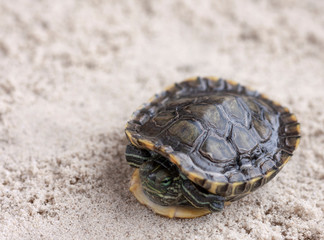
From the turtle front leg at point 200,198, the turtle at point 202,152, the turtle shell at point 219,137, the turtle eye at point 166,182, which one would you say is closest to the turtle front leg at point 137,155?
the turtle at point 202,152

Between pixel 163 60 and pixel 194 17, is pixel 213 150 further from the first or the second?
pixel 194 17

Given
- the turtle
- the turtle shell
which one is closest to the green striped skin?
the turtle

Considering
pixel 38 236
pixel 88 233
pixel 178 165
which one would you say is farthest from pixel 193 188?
pixel 38 236

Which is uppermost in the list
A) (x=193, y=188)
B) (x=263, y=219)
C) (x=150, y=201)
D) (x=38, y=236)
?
(x=193, y=188)

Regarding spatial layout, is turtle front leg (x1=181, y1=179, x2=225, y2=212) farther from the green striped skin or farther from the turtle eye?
the turtle eye

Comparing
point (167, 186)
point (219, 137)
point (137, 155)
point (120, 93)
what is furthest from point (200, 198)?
point (120, 93)

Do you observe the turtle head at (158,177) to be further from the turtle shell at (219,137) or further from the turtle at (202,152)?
the turtle shell at (219,137)

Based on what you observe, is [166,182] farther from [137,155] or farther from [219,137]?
[219,137]

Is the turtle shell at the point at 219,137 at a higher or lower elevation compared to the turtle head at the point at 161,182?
higher
